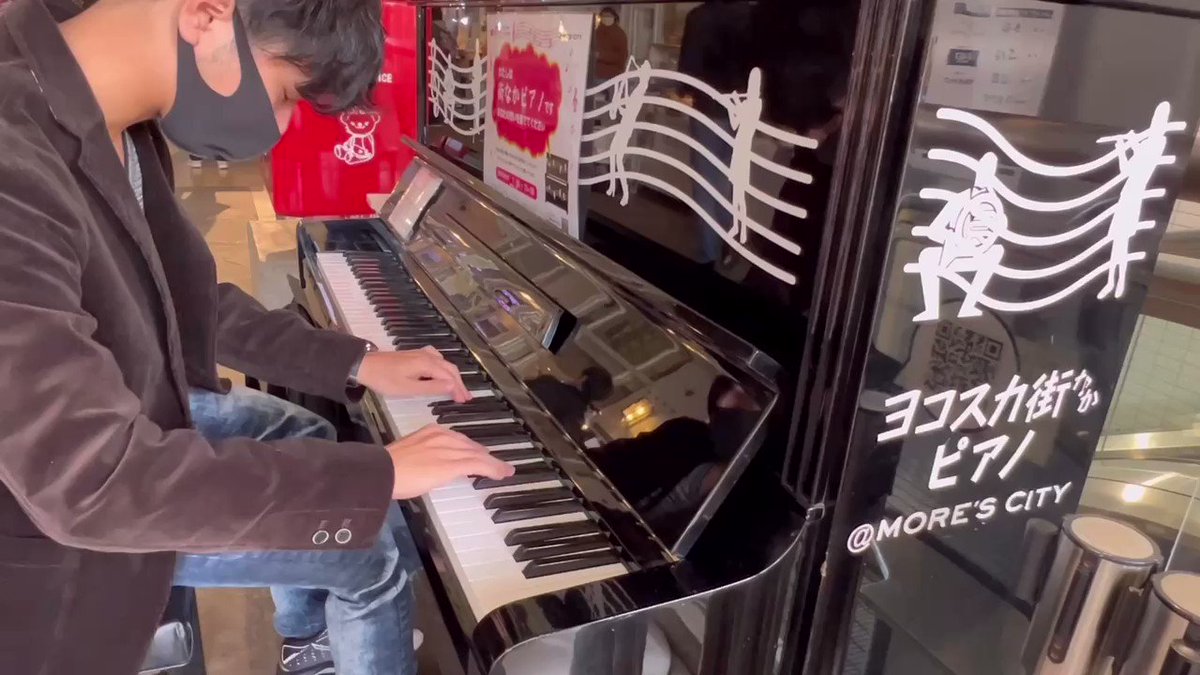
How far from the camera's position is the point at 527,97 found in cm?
151

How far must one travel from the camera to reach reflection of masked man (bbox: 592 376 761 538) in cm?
91

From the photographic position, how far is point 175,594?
1.19 meters

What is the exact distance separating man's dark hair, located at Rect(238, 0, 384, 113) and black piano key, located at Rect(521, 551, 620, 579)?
575 millimetres

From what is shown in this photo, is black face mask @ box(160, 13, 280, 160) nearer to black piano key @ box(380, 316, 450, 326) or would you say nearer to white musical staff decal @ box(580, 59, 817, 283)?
white musical staff decal @ box(580, 59, 817, 283)

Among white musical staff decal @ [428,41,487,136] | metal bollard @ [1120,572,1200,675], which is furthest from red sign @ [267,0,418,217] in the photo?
metal bollard @ [1120,572,1200,675]

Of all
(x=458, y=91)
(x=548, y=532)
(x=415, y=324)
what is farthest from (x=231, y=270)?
(x=548, y=532)

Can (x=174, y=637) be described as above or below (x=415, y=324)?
below

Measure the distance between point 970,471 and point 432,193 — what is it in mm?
1357

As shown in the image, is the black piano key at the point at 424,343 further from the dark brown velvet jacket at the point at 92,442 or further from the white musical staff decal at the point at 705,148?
the dark brown velvet jacket at the point at 92,442

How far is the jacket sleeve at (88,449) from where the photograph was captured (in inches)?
28.7

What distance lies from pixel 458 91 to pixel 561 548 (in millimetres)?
1292

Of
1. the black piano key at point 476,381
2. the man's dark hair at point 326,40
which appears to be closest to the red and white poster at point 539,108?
the black piano key at point 476,381

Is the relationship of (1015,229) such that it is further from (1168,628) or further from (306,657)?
(306,657)

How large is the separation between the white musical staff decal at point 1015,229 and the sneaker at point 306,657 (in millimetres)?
1191
